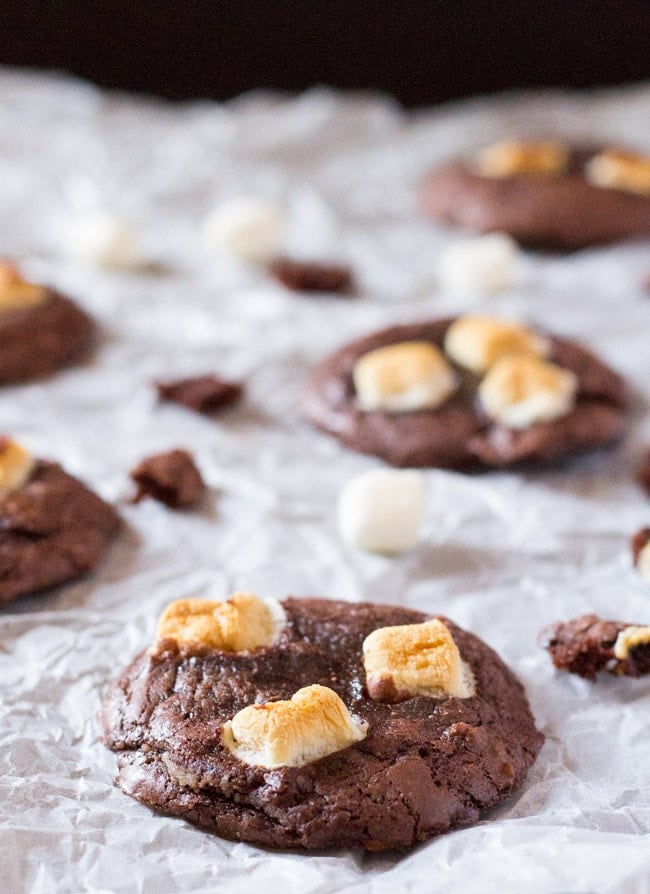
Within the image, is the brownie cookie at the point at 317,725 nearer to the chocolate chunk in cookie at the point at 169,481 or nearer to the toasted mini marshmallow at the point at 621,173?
the chocolate chunk in cookie at the point at 169,481

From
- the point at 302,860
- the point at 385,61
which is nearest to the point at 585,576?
the point at 302,860

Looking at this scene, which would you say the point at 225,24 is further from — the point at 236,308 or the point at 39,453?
the point at 39,453

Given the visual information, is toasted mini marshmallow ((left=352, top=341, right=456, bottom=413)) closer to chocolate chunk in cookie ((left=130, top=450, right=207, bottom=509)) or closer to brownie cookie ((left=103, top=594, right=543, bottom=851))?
chocolate chunk in cookie ((left=130, top=450, right=207, bottom=509))

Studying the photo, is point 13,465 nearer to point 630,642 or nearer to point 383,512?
point 383,512

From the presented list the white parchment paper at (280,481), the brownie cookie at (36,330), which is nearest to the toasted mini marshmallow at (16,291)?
the brownie cookie at (36,330)

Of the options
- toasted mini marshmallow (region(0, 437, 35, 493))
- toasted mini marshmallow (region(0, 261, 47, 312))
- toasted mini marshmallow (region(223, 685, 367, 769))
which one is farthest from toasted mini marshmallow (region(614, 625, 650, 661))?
toasted mini marshmallow (region(0, 261, 47, 312))

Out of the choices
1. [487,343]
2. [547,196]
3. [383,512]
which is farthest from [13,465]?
[547,196]
